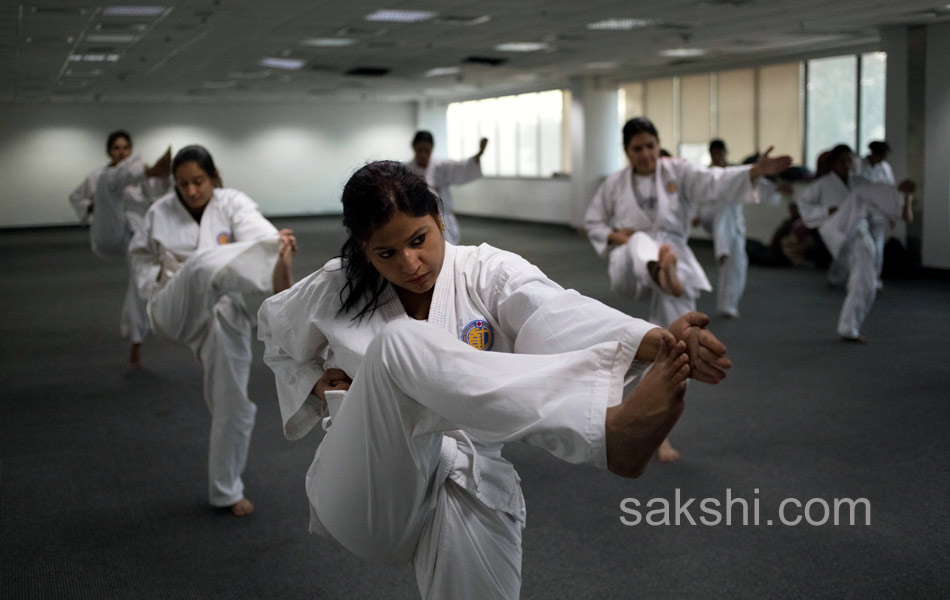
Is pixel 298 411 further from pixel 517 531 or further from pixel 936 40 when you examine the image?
pixel 936 40

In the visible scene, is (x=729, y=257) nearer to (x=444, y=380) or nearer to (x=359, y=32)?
(x=359, y=32)

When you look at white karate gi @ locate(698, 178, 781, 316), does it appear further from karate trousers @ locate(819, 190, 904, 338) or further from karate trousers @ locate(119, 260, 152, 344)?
karate trousers @ locate(119, 260, 152, 344)

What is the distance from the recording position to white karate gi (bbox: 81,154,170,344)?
644 centimetres

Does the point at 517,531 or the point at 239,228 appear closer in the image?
the point at 517,531

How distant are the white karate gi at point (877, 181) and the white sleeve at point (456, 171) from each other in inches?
126

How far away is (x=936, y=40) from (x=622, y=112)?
6.83m

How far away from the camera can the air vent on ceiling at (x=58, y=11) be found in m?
7.86

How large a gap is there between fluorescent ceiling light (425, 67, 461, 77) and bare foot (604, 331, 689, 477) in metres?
13.3

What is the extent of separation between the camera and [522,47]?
11.6 meters

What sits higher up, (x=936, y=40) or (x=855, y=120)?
(x=936, y=40)

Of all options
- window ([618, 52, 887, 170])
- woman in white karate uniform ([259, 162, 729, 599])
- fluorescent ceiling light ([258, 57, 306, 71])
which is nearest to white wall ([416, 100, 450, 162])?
window ([618, 52, 887, 170])

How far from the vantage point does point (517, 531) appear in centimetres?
187

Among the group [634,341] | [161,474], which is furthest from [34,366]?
[634,341]

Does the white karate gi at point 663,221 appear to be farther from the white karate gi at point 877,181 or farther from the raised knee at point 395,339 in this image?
the white karate gi at point 877,181
